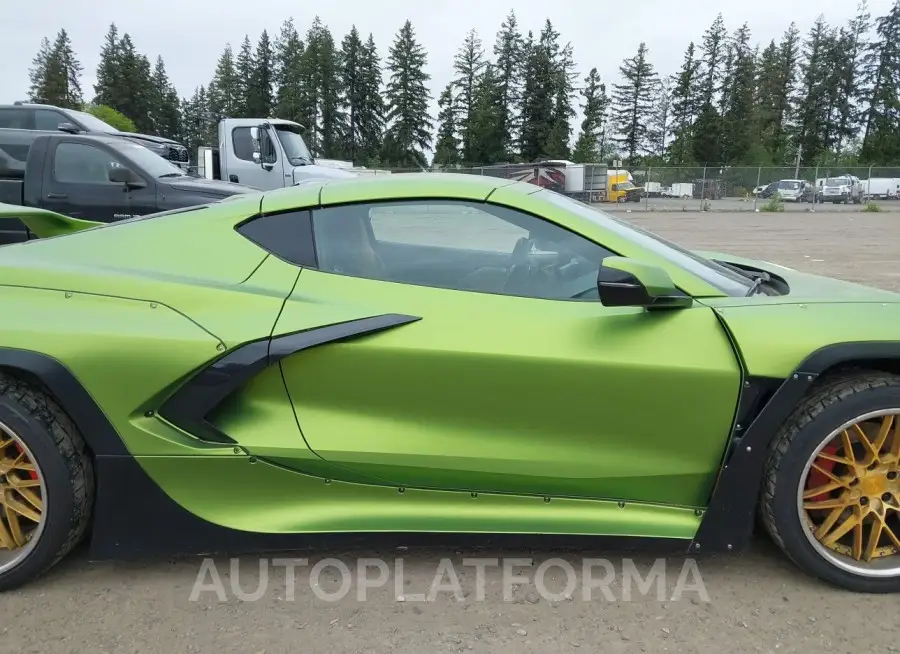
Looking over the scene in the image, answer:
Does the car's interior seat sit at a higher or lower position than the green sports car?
higher

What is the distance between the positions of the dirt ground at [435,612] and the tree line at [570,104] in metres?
66.0

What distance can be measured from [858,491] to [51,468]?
2.57 metres

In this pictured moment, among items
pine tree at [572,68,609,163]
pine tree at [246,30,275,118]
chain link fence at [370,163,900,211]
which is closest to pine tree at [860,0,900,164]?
pine tree at [572,68,609,163]

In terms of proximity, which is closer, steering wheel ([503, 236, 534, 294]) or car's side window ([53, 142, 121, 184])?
steering wheel ([503, 236, 534, 294])

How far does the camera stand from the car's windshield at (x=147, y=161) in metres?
7.65

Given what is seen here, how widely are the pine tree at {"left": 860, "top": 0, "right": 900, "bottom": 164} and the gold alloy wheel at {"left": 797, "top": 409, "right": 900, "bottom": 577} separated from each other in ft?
255

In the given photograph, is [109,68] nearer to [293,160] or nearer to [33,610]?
[293,160]

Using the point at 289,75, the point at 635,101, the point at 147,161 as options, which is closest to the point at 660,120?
the point at 635,101

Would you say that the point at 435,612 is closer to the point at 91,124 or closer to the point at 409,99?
the point at 91,124

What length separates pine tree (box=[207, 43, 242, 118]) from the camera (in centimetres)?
8731

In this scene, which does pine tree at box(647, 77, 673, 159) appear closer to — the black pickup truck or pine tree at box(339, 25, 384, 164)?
pine tree at box(339, 25, 384, 164)

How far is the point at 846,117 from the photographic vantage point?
72625mm

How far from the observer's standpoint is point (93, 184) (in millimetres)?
7480

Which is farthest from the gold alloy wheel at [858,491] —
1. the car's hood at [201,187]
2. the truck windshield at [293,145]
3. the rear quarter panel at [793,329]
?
the truck windshield at [293,145]
